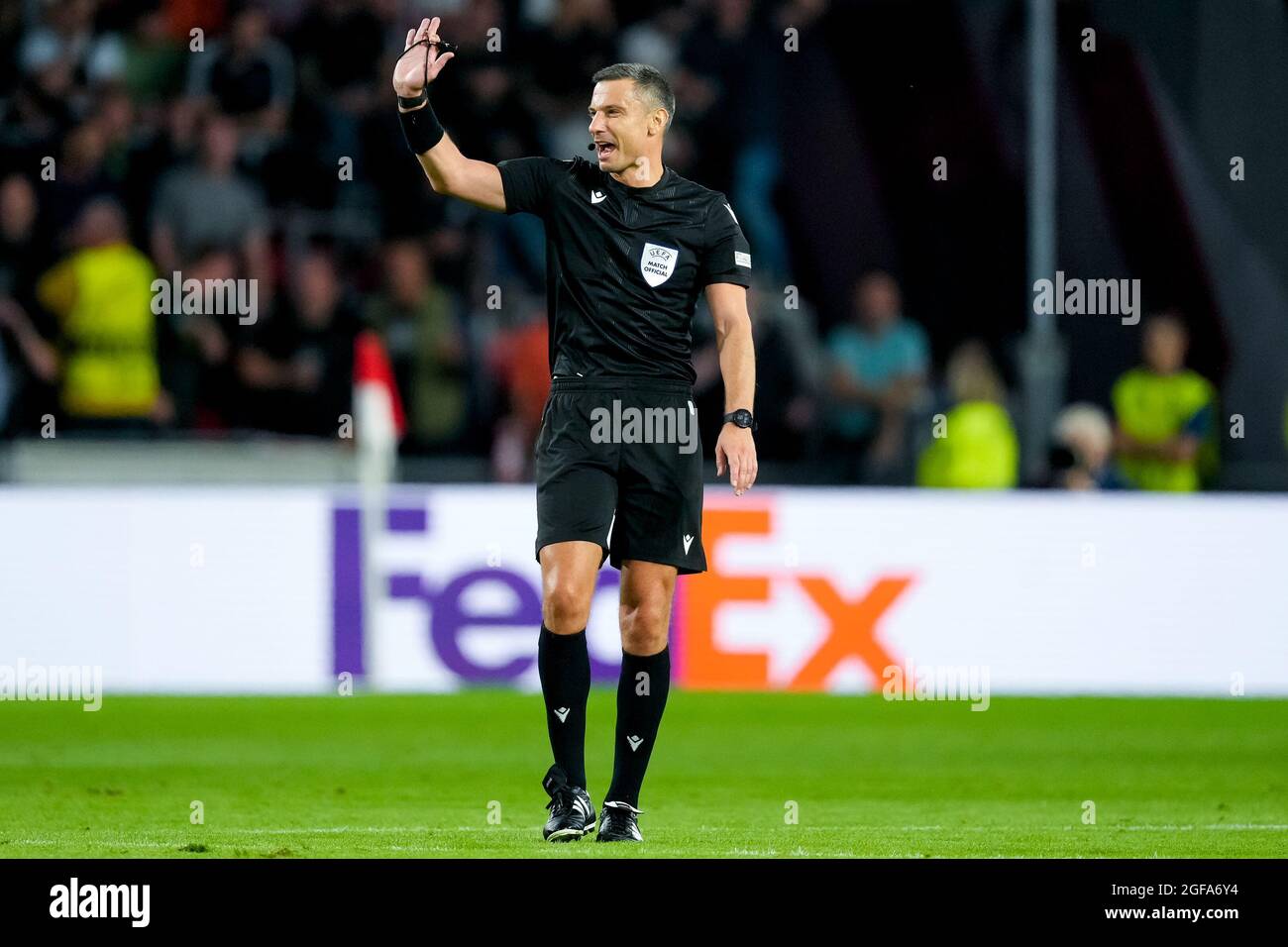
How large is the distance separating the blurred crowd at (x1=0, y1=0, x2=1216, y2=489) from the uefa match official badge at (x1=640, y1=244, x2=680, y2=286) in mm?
7390

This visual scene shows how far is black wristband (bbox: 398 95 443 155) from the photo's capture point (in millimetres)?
7258

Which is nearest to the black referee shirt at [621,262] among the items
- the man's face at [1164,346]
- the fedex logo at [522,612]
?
the fedex logo at [522,612]

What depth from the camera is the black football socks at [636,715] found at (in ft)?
24.7

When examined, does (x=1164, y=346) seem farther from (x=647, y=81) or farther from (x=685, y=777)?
(x=647, y=81)

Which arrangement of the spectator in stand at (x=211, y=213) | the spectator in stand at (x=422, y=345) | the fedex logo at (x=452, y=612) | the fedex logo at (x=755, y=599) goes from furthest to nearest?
the spectator in stand at (x=422, y=345) → the spectator in stand at (x=211, y=213) → the fedex logo at (x=755, y=599) → the fedex logo at (x=452, y=612)

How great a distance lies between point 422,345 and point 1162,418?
467 cm

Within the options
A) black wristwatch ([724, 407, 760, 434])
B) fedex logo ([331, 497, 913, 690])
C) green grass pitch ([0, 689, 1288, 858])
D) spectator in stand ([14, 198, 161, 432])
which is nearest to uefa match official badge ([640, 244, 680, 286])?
black wristwatch ([724, 407, 760, 434])

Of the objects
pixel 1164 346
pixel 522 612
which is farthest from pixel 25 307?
pixel 1164 346

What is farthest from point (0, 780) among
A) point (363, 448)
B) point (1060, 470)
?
point (1060, 470)

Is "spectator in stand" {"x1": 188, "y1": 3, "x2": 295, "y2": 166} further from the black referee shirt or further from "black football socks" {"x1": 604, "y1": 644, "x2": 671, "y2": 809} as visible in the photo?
"black football socks" {"x1": 604, "y1": 644, "x2": 671, "y2": 809}

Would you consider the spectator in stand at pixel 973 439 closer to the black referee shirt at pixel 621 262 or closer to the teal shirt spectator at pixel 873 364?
the teal shirt spectator at pixel 873 364

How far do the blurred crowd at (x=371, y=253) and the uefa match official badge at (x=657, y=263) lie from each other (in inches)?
291

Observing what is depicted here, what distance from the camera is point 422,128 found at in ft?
23.9

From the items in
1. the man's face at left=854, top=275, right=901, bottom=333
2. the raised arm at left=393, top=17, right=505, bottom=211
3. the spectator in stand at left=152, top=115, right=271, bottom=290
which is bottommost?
the raised arm at left=393, top=17, right=505, bottom=211
